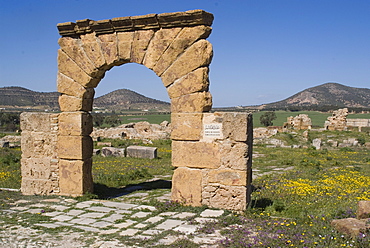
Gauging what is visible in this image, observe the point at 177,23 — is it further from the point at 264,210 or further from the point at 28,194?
the point at 28,194

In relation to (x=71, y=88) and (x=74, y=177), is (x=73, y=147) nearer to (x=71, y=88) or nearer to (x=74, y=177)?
(x=74, y=177)

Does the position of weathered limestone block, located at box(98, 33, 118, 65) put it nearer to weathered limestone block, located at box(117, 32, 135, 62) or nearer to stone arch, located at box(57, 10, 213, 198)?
stone arch, located at box(57, 10, 213, 198)

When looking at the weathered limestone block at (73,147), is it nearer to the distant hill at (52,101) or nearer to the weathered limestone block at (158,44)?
the weathered limestone block at (158,44)

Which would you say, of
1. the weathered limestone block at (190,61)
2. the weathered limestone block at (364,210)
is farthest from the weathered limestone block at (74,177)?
the weathered limestone block at (364,210)

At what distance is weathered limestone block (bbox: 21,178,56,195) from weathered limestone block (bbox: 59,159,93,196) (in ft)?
0.97

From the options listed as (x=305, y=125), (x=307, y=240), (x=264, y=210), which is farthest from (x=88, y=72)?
(x=305, y=125)

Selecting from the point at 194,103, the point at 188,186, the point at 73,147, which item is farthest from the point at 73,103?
the point at 188,186

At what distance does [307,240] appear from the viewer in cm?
525

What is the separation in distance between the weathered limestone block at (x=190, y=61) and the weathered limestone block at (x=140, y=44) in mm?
714

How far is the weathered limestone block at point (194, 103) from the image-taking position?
739 centimetres

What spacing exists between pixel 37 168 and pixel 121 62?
3.36m

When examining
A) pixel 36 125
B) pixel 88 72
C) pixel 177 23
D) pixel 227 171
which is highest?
pixel 177 23

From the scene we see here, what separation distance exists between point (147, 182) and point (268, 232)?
5.81 m

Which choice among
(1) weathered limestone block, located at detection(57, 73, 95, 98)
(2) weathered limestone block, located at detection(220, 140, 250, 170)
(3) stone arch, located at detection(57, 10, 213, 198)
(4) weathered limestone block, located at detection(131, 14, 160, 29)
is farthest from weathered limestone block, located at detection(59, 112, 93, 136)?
(2) weathered limestone block, located at detection(220, 140, 250, 170)
